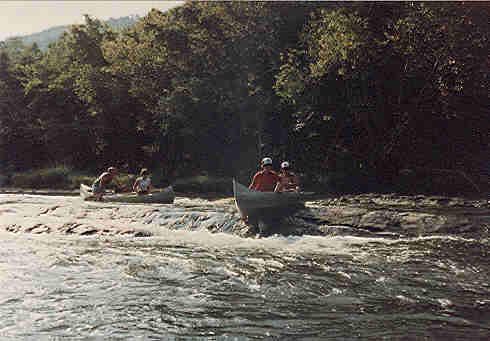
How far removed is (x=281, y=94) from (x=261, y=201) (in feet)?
51.6

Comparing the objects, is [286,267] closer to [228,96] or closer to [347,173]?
[347,173]

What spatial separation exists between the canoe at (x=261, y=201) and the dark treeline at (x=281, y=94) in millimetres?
12877

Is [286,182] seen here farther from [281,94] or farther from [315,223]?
[281,94]

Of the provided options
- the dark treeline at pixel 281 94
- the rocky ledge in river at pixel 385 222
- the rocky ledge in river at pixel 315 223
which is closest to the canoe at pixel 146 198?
the rocky ledge in river at pixel 315 223

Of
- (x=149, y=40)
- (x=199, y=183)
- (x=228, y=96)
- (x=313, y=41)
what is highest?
(x=149, y=40)

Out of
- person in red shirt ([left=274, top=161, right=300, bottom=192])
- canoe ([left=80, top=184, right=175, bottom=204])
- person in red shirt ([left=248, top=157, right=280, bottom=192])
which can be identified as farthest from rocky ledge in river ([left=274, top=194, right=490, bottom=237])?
canoe ([left=80, top=184, right=175, bottom=204])

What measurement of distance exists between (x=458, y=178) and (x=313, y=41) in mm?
10902

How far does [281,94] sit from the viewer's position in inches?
1135

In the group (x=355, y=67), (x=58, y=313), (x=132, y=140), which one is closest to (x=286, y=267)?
(x=58, y=313)

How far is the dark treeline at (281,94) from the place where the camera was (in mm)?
25359

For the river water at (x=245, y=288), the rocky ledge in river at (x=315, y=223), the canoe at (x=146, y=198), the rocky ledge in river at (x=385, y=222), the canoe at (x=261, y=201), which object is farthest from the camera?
the canoe at (x=146, y=198)

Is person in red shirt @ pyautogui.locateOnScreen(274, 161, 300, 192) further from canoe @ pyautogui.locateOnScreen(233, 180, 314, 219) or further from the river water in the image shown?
the river water

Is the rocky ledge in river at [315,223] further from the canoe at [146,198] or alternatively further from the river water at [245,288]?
the canoe at [146,198]

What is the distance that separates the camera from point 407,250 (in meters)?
11.2
